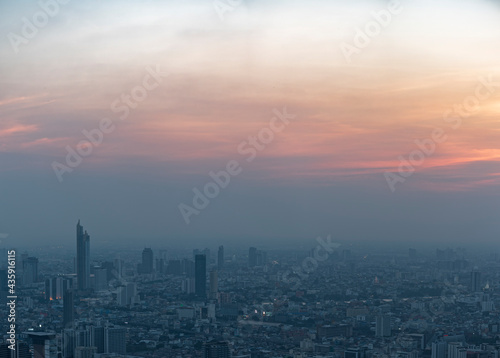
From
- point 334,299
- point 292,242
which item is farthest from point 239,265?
point 334,299

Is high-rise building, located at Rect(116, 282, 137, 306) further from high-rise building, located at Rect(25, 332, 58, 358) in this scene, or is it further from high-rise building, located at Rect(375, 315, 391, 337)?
high-rise building, located at Rect(375, 315, 391, 337)

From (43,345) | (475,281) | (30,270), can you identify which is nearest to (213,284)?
(30,270)

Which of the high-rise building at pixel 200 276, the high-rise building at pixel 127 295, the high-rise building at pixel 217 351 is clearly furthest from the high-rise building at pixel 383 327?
the high-rise building at pixel 127 295

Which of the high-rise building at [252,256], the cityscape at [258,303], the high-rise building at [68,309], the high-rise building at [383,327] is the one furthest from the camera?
the high-rise building at [252,256]

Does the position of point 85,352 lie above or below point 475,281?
below

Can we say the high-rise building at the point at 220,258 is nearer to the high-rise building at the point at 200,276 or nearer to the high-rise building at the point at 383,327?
the high-rise building at the point at 200,276

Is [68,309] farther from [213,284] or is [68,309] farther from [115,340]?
[213,284]

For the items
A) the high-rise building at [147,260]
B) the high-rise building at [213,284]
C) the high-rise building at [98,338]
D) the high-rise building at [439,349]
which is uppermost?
the high-rise building at [147,260]
